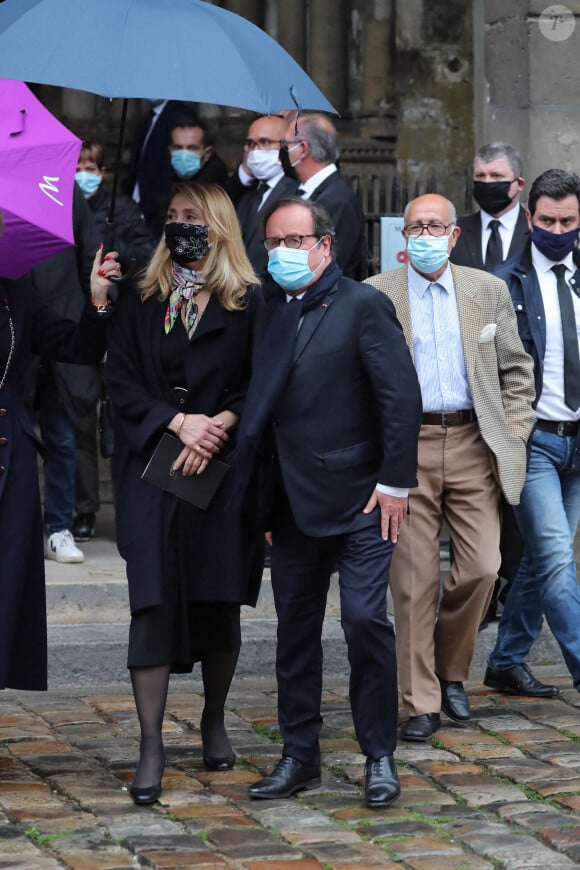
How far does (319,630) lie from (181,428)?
0.79 m

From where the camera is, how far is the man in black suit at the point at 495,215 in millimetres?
7496

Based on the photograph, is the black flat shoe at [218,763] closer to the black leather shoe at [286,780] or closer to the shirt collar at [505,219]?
the black leather shoe at [286,780]

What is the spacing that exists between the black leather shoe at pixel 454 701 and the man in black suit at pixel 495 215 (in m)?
1.92

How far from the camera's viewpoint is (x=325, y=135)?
25.5ft

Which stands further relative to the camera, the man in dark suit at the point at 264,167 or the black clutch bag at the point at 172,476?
the man in dark suit at the point at 264,167

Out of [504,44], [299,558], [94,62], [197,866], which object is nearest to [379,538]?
[299,558]

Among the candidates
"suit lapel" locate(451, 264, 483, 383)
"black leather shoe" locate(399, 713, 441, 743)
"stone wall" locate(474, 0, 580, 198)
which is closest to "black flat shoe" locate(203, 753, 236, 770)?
"black leather shoe" locate(399, 713, 441, 743)


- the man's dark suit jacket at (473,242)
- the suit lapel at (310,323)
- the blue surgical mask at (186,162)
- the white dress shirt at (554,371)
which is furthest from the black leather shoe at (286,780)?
the blue surgical mask at (186,162)

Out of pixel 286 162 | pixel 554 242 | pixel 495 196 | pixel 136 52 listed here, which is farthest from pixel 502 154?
pixel 136 52

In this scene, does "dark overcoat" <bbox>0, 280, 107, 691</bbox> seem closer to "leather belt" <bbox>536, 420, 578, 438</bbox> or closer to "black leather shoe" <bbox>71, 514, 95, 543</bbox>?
"leather belt" <bbox>536, 420, 578, 438</bbox>

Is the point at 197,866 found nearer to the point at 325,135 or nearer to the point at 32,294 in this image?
the point at 32,294

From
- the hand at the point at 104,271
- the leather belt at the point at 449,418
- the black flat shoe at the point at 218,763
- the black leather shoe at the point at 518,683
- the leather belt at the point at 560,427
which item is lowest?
the black flat shoe at the point at 218,763

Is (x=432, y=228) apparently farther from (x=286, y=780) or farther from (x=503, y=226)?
(x=286, y=780)

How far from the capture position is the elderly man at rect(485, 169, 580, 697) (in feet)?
21.2
